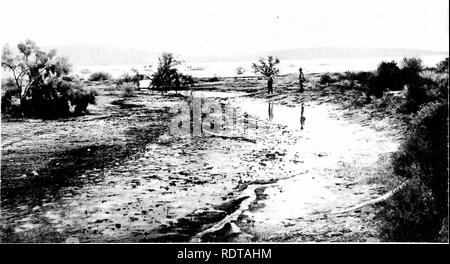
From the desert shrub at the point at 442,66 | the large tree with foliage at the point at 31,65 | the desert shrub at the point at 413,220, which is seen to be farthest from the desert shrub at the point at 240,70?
the desert shrub at the point at 413,220

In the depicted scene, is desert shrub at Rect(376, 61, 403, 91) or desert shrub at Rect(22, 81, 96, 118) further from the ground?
desert shrub at Rect(376, 61, 403, 91)

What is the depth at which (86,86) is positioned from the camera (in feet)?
18.1

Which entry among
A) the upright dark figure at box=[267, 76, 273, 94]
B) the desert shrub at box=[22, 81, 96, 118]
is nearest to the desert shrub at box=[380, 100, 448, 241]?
the upright dark figure at box=[267, 76, 273, 94]

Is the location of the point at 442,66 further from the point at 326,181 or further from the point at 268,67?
the point at 268,67

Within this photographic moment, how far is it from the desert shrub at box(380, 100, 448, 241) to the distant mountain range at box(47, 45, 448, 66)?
0.95m

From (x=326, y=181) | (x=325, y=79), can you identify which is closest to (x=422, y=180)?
(x=326, y=181)

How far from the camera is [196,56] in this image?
5.33m

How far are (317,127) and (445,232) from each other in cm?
189

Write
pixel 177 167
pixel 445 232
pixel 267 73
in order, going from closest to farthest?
pixel 445 232, pixel 177 167, pixel 267 73

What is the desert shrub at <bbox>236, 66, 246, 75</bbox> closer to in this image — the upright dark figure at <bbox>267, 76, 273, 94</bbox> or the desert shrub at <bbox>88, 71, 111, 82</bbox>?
the upright dark figure at <bbox>267, 76, 273, 94</bbox>

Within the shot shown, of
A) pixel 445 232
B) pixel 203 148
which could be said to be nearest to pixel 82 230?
pixel 203 148

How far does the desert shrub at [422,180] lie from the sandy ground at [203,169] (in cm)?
18

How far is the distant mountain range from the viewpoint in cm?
524

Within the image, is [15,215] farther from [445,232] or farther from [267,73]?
[445,232]
